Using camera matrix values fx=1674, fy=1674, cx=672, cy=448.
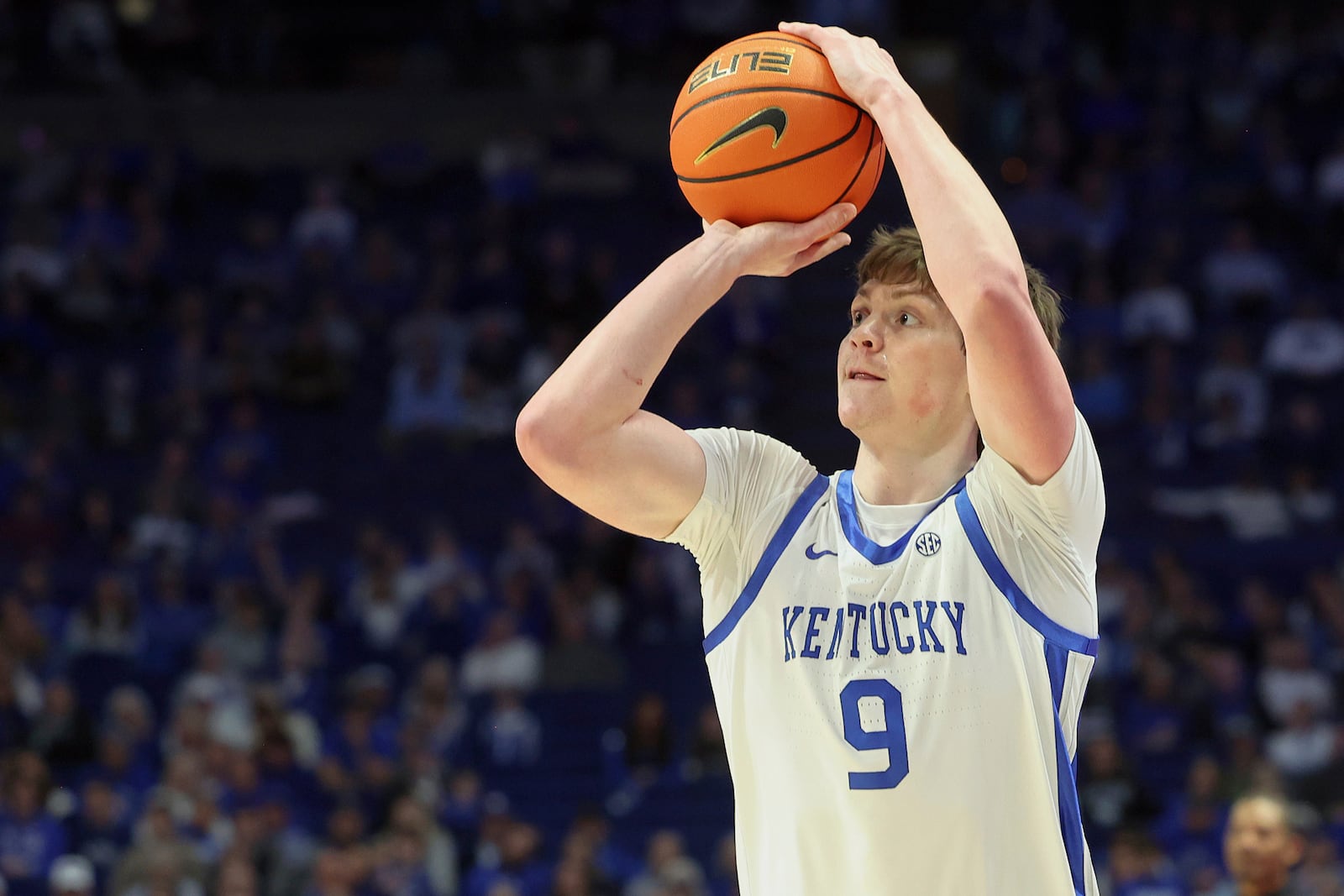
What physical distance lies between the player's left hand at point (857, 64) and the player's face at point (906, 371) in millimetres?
392

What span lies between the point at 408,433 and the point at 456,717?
363 cm

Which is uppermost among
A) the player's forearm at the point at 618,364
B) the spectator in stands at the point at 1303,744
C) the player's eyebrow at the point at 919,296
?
the player's eyebrow at the point at 919,296

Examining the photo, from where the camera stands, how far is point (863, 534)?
325 cm

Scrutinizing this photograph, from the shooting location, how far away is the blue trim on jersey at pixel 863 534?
3193 millimetres

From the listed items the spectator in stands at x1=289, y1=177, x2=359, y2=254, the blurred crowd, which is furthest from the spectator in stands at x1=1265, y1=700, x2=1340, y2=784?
the spectator in stands at x1=289, y1=177, x2=359, y2=254

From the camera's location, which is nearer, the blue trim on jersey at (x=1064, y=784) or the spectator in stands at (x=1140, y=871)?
the blue trim on jersey at (x=1064, y=784)

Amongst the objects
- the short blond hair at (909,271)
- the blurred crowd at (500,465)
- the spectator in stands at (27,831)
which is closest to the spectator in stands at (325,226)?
the blurred crowd at (500,465)

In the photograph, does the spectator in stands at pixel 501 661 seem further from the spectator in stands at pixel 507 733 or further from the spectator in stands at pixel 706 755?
the spectator in stands at pixel 706 755

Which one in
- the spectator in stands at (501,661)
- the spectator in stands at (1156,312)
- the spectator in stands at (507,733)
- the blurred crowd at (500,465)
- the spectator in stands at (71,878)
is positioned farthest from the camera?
the spectator in stands at (1156,312)

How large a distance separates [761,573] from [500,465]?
37.0 ft

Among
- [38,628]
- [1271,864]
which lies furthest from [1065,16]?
[1271,864]

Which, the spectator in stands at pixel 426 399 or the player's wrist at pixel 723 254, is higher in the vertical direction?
the spectator in stands at pixel 426 399

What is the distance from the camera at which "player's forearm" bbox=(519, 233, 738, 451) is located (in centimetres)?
303

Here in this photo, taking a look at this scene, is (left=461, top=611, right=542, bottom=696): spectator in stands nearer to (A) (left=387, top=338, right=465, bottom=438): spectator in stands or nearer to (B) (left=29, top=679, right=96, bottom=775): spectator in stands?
(B) (left=29, top=679, right=96, bottom=775): spectator in stands
